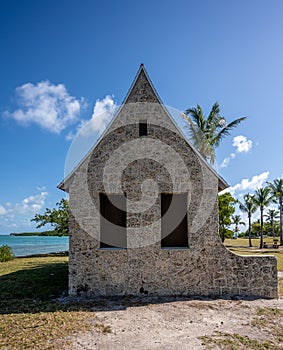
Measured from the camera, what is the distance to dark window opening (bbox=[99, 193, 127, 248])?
9406 mm

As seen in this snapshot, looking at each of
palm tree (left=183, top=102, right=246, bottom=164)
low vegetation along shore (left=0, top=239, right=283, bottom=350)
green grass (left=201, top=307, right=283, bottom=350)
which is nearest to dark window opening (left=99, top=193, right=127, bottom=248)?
low vegetation along shore (left=0, top=239, right=283, bottom=350)

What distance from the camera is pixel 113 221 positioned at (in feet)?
32.0

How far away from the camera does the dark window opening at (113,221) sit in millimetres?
9406

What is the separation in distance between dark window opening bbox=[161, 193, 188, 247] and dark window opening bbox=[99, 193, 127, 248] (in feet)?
4.23

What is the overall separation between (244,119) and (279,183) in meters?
24.0

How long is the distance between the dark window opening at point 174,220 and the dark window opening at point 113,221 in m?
1.29

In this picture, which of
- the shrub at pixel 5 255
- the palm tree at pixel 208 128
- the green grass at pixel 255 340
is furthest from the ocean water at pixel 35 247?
the green grass at pixel 255 340

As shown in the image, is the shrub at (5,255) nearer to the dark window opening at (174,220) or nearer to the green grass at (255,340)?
the dark window opening at (174,220)

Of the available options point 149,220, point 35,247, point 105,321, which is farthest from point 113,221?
point 35,247

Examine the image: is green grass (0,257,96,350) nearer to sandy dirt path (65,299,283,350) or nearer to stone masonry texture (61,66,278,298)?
sandy dirt path (65,299,283,350)

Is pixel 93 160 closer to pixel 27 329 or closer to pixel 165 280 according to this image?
pixel 165 280

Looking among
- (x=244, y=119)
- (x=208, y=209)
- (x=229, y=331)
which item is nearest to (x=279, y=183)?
(x=244, y=119)

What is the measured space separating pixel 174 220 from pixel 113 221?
6.60 feet

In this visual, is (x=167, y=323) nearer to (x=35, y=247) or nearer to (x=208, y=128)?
(x=208, y=128)
